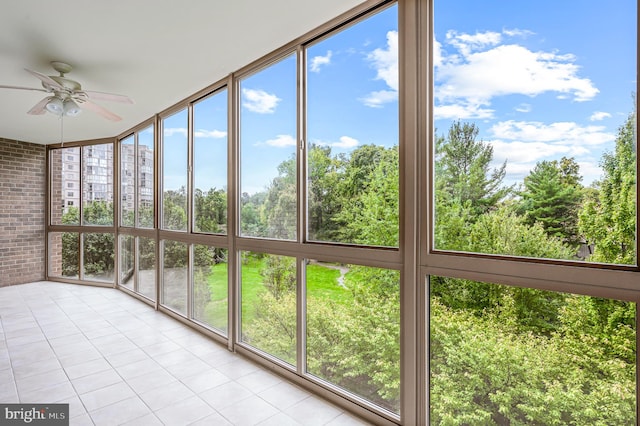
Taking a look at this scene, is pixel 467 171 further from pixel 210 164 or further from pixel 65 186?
pixel 65 186

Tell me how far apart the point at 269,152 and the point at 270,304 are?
1.48 meters

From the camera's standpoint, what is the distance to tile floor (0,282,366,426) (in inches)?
92.7

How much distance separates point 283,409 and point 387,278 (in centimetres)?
120

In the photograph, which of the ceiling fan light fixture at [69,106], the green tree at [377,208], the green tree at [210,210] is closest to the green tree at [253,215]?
the green tree at [210,210]

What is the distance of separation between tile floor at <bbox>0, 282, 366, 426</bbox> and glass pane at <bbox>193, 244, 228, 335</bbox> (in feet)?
0.75

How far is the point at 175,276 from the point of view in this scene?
181 inches

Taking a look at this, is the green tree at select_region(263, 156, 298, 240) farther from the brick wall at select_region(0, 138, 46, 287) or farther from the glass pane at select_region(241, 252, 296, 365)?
the brick wall at select_region(0, 138, 46, 287)

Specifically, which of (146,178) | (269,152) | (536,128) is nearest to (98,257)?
(146,178)

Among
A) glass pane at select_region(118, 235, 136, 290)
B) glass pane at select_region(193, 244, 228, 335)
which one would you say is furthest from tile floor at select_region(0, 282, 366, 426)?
glass pane at select_region(118, 235, 136, 290)

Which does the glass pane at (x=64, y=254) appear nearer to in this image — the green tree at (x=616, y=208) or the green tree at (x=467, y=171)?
the green tree at (x=467, y=171)

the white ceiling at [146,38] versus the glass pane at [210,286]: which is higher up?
the white ceiling at [146,38]

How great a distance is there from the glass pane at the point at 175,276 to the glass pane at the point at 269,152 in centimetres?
149

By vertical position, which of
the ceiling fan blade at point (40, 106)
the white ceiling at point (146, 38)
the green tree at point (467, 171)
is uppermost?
the white ceiling at point (146, 38)

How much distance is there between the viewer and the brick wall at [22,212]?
6094mm
